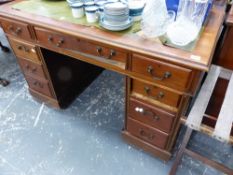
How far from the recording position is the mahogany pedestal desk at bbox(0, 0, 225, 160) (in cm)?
80

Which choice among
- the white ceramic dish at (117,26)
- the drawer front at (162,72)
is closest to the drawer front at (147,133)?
the drawer front at (162,72)

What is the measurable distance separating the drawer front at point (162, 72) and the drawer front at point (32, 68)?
0.76 meters

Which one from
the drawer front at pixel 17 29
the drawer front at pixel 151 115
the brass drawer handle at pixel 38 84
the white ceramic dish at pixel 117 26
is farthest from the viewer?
the brass drawer handle at pixel 38 84

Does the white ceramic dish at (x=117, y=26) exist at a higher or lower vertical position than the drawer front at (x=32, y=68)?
higher

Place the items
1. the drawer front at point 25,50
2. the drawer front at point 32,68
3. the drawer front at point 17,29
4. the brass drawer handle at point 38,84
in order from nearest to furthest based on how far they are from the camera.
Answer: the drawer front at point 17,29 → the drawer front at point 25,50 → the drawer front at point 32,68 → the brass drawer handle at point 38,84

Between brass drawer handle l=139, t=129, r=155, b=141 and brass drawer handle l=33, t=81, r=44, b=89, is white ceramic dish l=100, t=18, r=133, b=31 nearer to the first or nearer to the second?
brass drawer handle l=139, t=129, r=155, b=141

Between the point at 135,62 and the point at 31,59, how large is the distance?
0.81 m

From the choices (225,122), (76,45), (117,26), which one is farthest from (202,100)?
(76,45)

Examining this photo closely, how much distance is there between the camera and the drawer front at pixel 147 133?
1134 mm

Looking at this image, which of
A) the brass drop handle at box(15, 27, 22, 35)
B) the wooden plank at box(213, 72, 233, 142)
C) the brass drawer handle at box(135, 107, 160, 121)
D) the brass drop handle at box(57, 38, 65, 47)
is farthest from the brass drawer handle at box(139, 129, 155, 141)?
the brass drop handle at box(15, 27, 22, 35)

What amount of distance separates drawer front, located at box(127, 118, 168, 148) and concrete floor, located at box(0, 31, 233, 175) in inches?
5.9

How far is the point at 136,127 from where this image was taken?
121 centimetres

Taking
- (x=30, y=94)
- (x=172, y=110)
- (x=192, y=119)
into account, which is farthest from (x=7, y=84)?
(x=192, y=119)

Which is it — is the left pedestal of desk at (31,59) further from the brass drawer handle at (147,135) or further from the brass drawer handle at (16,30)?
the brass drawer handle at (147,135)
